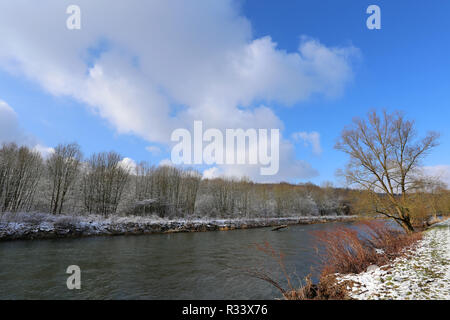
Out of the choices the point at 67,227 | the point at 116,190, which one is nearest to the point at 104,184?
the point at 116,190

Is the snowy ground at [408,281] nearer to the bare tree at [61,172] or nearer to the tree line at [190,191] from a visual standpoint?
the tree line at [190,191]

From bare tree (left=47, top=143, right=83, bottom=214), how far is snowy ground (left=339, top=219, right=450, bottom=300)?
3915 cm

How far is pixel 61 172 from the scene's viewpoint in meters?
32.8

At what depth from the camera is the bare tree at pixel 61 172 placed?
106ft

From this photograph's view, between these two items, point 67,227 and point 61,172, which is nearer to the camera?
point 67,227

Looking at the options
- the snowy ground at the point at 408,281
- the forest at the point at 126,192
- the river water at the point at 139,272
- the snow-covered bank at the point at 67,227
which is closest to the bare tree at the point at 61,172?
the forest at the point at 126,192

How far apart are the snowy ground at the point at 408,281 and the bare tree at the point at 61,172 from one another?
3915 cm

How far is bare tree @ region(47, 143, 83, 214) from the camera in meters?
32.3

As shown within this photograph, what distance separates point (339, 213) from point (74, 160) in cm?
7926

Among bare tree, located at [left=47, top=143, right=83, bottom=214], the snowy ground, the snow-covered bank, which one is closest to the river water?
the snowy ground

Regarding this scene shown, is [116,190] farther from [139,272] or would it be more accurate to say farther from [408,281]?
[408,281]

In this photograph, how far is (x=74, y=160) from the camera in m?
34.4

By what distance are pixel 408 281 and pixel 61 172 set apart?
41766 millimetres
